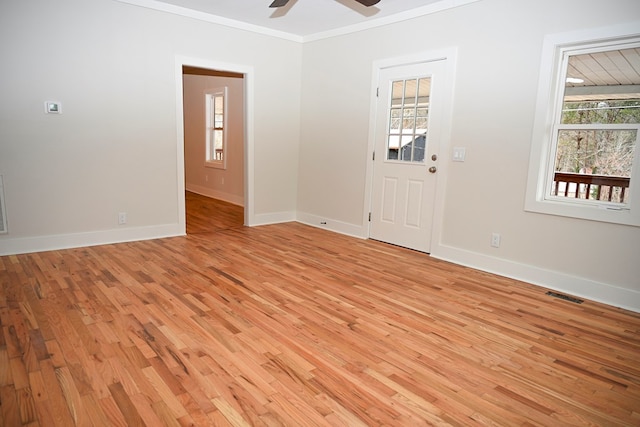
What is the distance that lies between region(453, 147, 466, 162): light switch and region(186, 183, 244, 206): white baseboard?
410 centimetres

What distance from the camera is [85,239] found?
4293mm

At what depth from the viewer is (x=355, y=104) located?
5.10m

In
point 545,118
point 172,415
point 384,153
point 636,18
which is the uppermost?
point 636,18

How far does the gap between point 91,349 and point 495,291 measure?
298cm

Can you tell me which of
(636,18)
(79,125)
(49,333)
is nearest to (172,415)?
(49,333)

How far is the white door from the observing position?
14.1 feet

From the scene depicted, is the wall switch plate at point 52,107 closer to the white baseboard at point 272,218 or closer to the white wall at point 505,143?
the white baseboard at point 272,218

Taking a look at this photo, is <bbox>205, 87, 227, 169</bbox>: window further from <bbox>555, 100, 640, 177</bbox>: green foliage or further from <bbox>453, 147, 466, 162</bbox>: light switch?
<bbox>555, 100, 640, 177</bbox>: green foliage

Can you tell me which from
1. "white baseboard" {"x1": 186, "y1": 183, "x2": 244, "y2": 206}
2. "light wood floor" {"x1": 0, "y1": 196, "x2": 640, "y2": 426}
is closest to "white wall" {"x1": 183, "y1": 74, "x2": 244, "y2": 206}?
"white baseboard" {"x1": 186, "y1": 183, "x2": 244, "y2": 206}

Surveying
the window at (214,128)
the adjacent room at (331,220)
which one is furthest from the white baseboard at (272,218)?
the window at (214,128)

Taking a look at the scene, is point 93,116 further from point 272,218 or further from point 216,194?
point 216,194

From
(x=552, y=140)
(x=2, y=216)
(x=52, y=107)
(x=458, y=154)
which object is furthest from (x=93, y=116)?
(x=552, y=140)

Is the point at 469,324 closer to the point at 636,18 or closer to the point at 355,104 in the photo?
the point at 636,18

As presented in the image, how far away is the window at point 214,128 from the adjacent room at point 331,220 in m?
2.44
